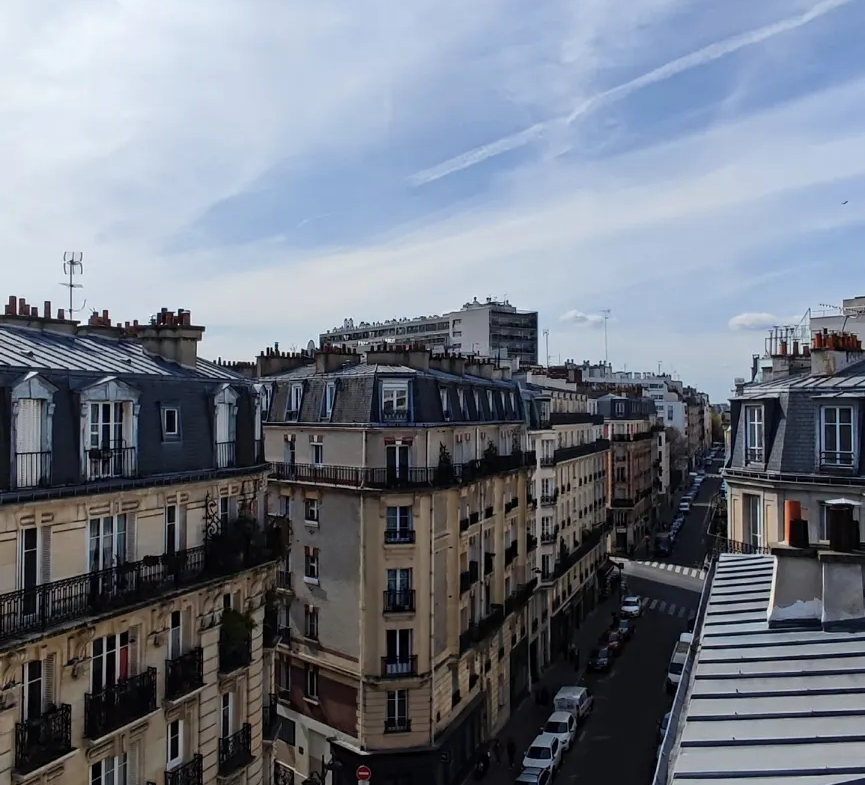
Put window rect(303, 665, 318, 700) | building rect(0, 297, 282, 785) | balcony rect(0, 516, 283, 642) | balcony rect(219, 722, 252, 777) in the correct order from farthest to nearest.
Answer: window rect(303, 665, 318, 700) < balcony rect(219, 722, 252, 777) < building rect(0, 297, 282, 785) < balcony rect(0, 516, 283, 642)

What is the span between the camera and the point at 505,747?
1441 inches

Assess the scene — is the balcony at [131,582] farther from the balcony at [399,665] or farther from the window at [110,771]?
the balcony at [399,665]

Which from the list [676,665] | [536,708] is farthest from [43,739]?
[676,665]

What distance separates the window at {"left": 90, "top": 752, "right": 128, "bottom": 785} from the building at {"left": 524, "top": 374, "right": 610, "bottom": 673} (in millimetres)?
29873

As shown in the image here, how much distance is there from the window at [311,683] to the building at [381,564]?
0.04 m

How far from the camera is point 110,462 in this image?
17.6 metres

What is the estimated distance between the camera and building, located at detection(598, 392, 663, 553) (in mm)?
74188

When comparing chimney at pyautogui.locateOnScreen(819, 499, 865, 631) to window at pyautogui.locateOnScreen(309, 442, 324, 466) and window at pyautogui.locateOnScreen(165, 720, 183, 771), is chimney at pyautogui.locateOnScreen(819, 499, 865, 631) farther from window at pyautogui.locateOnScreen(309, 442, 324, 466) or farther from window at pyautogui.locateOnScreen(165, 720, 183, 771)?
window at pyautogui.locateOnScreen(309, 442, 324, 466)

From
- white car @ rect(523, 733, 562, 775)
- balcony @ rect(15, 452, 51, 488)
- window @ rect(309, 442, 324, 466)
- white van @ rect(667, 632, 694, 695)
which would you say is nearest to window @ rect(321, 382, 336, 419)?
window @ rect(309, 442, 324, 466)

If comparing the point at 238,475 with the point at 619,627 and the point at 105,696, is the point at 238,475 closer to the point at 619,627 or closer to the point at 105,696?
the point at 105,696

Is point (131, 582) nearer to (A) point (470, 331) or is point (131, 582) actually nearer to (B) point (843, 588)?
(B) point (843, 588)

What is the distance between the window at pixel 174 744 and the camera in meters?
18.6

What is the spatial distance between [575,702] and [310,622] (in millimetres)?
14087

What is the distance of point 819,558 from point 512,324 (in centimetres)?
11731
